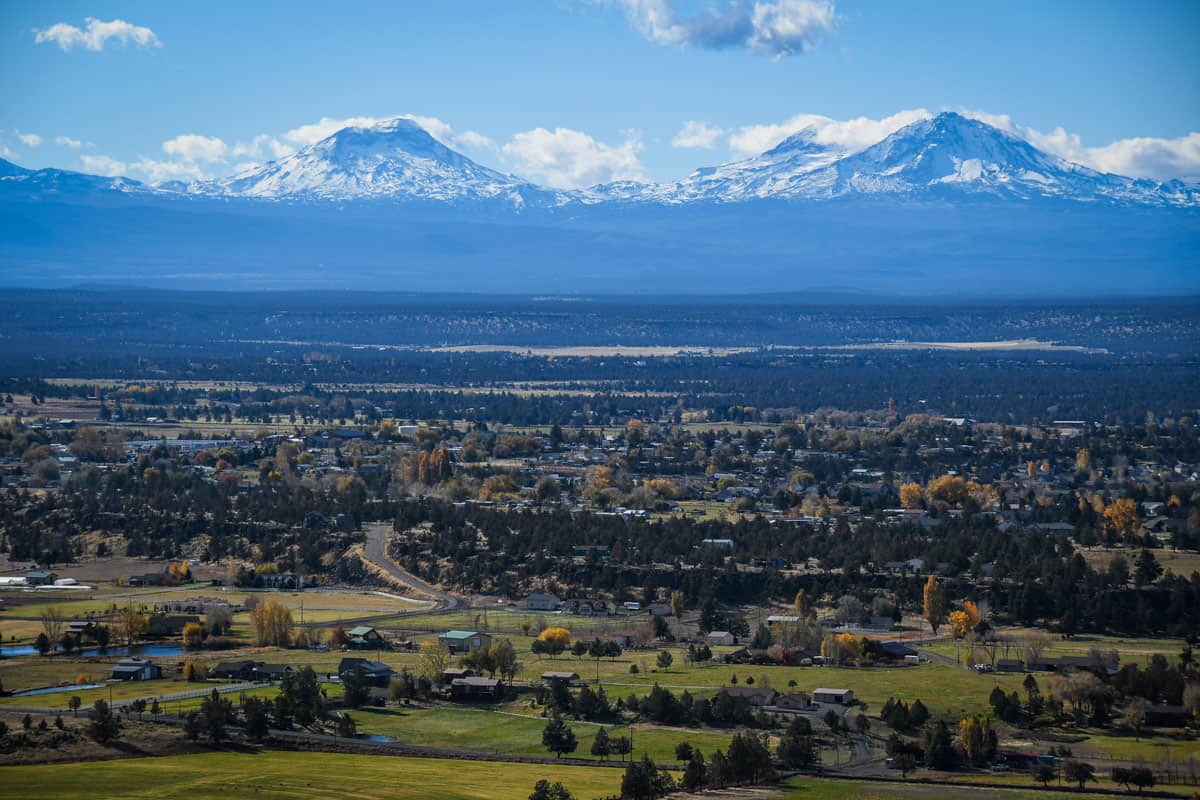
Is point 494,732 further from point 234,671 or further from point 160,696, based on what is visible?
point 234,671

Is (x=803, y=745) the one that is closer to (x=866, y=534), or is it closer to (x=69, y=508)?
(x=866, y=534)

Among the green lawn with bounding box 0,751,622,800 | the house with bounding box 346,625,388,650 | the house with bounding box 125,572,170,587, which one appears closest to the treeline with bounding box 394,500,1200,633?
the house with bounding box 125,572,170,587

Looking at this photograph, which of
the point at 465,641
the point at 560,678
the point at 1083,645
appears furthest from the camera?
the point at 1083,645

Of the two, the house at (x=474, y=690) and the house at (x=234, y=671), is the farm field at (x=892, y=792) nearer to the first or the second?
the house at (x=474, y=690)

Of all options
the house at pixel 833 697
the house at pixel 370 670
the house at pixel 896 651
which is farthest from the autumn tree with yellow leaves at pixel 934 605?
the house at pixel 370 670

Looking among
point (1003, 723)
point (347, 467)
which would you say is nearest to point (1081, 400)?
point (347, 467)

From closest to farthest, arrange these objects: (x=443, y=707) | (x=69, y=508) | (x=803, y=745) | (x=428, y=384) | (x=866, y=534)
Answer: (x=803, y=745)
(x=443, y=707)
(x=866, y=534)
(x=69, y=508)
(x=428, y=384)

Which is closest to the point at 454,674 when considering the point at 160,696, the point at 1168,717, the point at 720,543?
the point at 160,696
